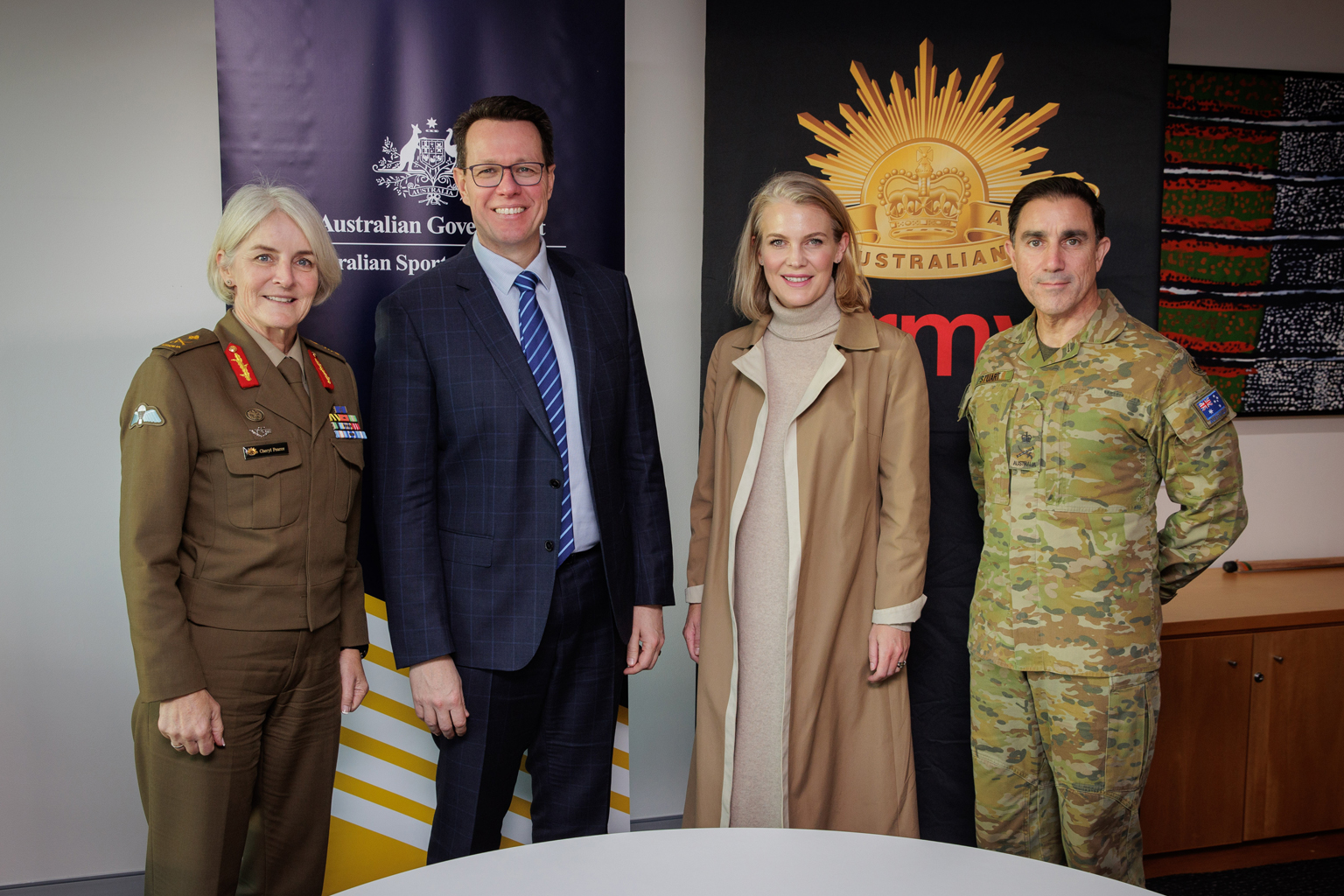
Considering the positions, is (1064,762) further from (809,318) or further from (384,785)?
(384,785)

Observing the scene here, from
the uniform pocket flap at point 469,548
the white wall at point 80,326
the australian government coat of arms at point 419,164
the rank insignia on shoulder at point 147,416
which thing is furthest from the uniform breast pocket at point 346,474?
the white wall at point 80,326

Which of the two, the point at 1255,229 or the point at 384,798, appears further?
the point at 1255,229

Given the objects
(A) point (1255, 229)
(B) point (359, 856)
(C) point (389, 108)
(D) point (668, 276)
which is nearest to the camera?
(C) point (389, 108)

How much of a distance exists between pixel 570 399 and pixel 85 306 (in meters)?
1.71

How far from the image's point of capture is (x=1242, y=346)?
3.13 m

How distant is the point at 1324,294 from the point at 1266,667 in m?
1.54

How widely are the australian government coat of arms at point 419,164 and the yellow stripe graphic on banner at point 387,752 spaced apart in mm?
1546

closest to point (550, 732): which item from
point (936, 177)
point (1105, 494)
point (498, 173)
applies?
point (498, 173)

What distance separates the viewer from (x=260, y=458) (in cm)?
167

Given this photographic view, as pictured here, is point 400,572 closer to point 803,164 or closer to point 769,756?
point 769,756

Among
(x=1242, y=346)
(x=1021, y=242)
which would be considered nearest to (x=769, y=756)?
(x=1021, y=242)

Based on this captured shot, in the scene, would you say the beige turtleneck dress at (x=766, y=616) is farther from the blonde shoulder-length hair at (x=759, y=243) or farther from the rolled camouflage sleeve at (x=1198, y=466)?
the rolled camouflage sleeve at (x=1198, y=466)

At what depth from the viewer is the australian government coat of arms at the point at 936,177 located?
96.4 inches

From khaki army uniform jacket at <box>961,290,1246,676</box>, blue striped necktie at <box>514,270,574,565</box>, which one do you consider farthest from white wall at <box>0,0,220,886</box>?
khaki army uniform jacket at <box>961,290,1246,676</box>
